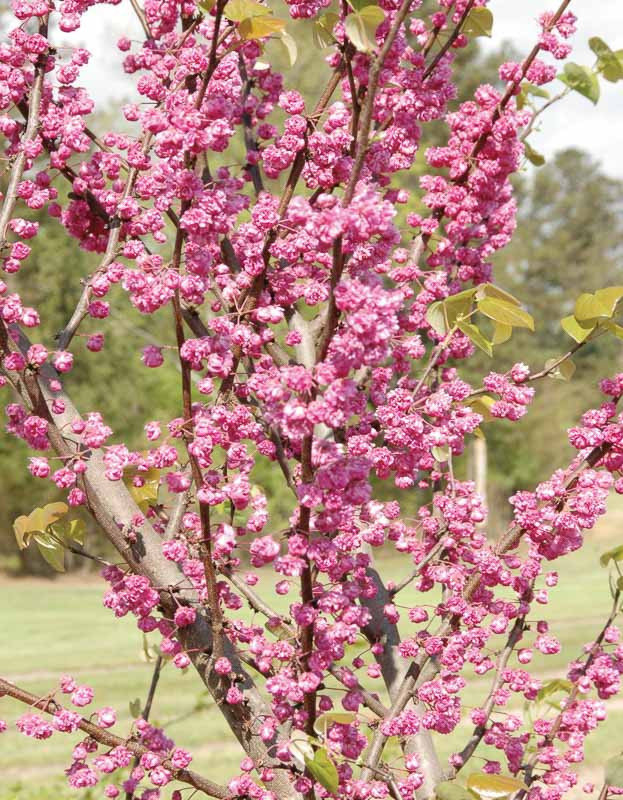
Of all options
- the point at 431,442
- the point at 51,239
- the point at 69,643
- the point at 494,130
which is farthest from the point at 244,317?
the point at 51,239

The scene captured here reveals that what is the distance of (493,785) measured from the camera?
5.61 feet

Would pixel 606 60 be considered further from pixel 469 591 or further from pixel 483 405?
pixel 469 591

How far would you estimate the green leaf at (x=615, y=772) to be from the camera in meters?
2.04

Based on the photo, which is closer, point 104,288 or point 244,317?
point 244,317

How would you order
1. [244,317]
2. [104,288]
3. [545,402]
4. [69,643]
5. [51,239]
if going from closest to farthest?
[244,317] < [104,288] < [69,643] < [51,239] < [545,402]

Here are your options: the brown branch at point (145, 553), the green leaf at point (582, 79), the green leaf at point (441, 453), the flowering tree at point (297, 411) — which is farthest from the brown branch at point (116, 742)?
the green leaf at point (582, 79)

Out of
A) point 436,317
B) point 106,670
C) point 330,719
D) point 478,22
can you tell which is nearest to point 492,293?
point 436,317

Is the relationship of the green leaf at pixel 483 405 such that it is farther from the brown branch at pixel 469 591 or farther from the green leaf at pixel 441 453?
the brown branch at pixel 469 591

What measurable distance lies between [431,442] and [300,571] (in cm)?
63

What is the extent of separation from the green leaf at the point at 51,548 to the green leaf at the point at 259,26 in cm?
122

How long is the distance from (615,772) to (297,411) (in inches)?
47.7

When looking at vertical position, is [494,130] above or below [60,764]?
above

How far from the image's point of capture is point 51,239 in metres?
23.9

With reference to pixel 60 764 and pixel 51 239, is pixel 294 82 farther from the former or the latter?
pixel 60 764
